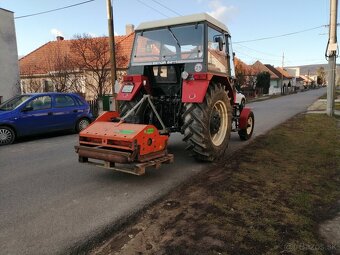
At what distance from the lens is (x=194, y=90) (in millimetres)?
6215

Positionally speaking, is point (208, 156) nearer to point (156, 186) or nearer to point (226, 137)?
point (226, 137)

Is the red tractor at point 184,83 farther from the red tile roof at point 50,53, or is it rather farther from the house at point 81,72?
the red tile roof at point 50,53

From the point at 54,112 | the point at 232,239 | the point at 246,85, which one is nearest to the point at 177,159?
the point at 232,239

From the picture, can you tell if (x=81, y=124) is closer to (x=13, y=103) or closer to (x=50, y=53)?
(x=13, y=103)

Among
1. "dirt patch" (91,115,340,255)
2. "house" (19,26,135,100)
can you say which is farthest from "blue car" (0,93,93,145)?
"house" (19,26,135,100)

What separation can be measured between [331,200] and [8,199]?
186 inches

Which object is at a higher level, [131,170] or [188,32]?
[188,32]

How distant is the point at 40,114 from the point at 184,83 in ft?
20.3

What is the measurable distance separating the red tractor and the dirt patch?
83 cm

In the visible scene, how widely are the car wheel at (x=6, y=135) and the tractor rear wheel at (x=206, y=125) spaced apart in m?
6.23

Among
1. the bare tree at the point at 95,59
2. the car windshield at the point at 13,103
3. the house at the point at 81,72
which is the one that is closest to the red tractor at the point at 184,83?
the car windshield at the point at 13,103

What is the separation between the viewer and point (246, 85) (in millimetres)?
43531

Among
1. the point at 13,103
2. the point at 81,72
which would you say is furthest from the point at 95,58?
the point at 13,103

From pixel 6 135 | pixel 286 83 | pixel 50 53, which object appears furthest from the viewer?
pixel 286 83
